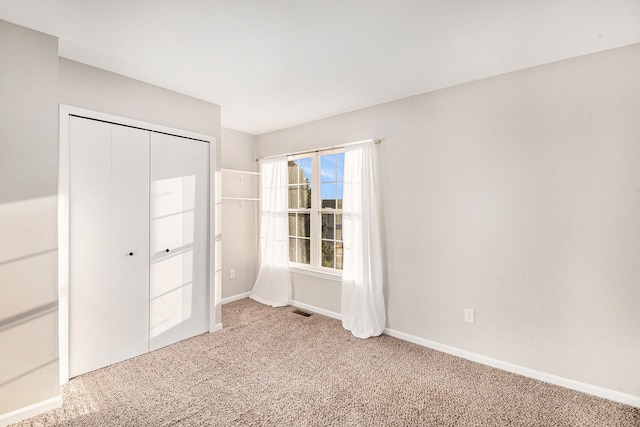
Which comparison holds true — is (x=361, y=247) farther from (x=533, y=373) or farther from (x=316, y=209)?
(x=533, y=373)

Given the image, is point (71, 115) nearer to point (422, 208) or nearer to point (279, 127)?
point (279, 127)

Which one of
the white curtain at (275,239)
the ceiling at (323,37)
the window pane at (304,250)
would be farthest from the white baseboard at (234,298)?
the ceiling at (323,37)

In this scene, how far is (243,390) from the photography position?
2.32 metres

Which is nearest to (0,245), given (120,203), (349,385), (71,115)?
(120,203)

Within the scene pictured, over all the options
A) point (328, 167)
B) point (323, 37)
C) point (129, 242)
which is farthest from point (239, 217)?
point (323, 37)

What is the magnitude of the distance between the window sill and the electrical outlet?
147 centimetres

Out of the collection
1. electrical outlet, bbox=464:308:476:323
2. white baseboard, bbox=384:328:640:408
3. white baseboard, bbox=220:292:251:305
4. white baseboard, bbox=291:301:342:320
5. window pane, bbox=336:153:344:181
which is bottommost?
white baseboard, bbox=384:328:640:408

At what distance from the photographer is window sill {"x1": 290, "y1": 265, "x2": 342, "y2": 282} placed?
383 centimetres

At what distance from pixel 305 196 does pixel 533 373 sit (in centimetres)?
308

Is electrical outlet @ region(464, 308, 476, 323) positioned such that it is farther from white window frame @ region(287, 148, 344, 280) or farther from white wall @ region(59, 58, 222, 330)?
white wall @ region(59, 58, 222, 330)

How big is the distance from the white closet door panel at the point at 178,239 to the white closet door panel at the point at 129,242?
7 centimetres

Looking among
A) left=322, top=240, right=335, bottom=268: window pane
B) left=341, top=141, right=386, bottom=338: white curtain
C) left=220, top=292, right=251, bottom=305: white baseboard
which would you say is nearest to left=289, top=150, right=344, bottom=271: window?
left=322, top=240, right=335, bottom=268: window pane

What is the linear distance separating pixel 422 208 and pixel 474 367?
150cm

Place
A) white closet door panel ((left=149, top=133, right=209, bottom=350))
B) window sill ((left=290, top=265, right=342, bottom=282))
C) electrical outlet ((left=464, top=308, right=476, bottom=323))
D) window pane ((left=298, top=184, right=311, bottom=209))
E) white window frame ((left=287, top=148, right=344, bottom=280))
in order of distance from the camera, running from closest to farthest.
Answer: electrical outlet ((left=464, top=308, right=476, bottom=323)) < white closet door panel ((left=149, top=133, right=209, bottom=350)) < window sill ((left=290, top=265, right=342, bottom=282)) < white window frame ((left=287, top=148, right=344, bottom=280)) < window pane ((left=298, top=184, right=311, bottom=209))
